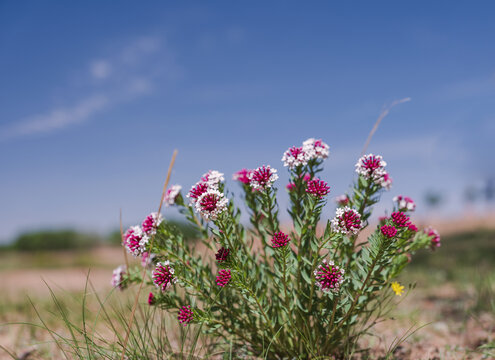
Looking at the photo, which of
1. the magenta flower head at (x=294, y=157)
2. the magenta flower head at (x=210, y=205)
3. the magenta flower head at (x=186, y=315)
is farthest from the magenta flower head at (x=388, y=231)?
the magenta flower head at (x=186, y=315)

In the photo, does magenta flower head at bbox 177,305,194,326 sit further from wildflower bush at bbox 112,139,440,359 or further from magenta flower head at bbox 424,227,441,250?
magenta flower head at bbox 424,227,441,250

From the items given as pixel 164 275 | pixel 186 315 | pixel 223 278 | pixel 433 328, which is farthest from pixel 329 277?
pixel 433 328

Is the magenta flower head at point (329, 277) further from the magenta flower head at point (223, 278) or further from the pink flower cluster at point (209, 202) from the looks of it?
the pink flower cluster at point (209, 202)

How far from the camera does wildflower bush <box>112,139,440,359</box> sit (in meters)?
2.58

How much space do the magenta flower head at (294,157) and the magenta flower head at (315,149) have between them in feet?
0.11

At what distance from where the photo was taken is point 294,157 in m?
2.87

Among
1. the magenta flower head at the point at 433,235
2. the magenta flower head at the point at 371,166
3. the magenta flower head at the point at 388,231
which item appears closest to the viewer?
the magenta flower head at the point at 388,231

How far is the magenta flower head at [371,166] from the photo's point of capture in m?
2.84

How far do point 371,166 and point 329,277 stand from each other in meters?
0.92

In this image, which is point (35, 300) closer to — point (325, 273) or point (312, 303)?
point (312, 303)

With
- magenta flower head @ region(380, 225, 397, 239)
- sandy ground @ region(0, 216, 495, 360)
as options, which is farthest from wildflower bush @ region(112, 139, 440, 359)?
sandy ground @ region(0, 216, 495, 360)

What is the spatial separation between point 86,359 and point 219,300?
4.31 ft

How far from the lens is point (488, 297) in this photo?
5758 mm

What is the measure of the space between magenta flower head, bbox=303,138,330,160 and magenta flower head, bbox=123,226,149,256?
4.65 feet
